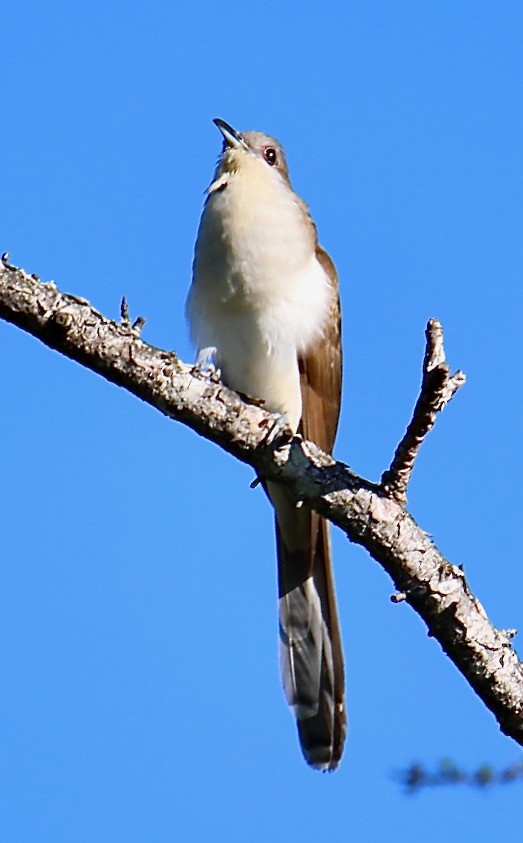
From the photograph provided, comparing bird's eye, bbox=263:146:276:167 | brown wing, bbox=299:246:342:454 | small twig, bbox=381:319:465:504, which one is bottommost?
small twig, bbox=381:319:465:504

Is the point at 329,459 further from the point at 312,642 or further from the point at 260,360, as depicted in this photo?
the point at 312,642

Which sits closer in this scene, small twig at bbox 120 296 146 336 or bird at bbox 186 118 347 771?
small twig at bbox 120 296 146 336

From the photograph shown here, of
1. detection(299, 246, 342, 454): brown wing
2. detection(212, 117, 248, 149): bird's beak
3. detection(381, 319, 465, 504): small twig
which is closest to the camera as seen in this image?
detection(381, 319, 465, 504): small twig

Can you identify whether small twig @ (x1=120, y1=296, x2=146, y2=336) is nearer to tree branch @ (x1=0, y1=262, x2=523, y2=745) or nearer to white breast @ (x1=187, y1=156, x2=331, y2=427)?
tree branch @ (x1=0, y1=262, x2=523, y2=745)

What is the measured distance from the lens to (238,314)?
228 inches

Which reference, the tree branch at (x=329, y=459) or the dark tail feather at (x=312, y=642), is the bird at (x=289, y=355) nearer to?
the dark tail feather at (x=312, y=642)

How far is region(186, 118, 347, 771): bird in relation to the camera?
18.9 ft

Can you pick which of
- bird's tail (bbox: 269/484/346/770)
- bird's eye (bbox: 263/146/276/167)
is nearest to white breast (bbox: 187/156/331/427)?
bird's tail (bbox: 269/484/346/770)

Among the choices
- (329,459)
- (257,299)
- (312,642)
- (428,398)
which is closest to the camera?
(428,398)

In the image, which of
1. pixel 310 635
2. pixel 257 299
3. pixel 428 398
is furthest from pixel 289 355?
pixel 428 398

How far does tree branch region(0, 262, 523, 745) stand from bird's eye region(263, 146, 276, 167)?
9.68 ft

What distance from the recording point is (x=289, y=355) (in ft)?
19.0

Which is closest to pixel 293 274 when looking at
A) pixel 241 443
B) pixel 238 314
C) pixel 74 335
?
pixel 238 314

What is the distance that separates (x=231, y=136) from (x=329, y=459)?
3.08 m
